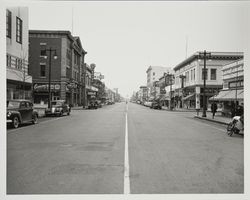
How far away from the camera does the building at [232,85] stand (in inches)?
1042

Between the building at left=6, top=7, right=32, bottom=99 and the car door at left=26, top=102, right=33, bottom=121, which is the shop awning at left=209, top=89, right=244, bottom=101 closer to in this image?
the car door at left=26, top=102, right=33, bottom=121

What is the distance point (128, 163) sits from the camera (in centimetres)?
704

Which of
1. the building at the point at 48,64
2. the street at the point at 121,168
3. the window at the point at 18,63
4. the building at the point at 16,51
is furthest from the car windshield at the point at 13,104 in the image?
the building at the point at 48,64

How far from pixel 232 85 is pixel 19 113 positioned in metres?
23.0

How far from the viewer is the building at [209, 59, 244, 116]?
26.5 meters

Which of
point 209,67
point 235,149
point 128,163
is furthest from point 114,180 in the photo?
point 209,67

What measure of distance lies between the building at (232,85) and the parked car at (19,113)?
19.3 m

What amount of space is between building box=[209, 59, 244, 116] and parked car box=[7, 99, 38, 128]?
63.3 ft

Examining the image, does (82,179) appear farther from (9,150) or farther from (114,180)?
(9,150)

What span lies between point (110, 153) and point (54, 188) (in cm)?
339

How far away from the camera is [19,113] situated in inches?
618

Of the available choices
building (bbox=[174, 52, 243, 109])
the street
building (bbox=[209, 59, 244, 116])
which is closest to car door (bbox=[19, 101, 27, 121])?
the street

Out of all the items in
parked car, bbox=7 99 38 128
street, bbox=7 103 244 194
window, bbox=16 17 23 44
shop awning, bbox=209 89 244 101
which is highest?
window, bbox=16 17 23 44

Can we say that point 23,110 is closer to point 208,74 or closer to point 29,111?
point 29,111
